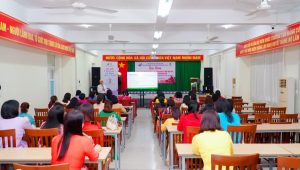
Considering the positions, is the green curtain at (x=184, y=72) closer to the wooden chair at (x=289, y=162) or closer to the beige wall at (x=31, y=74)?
the beige wall at (x=31, y=74)

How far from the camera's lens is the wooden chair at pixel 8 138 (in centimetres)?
374

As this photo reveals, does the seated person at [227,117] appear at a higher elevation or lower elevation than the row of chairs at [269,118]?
higher

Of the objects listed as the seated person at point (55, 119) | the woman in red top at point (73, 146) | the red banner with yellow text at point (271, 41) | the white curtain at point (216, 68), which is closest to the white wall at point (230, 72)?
the white curtain at point (216, 68)

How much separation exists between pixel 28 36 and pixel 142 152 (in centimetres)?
370

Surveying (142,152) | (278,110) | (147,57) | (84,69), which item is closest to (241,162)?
(142,152)

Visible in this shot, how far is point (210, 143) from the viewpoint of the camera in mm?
2986

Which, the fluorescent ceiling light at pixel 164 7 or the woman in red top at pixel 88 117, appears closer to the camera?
the woman in red top at pixel 88 117

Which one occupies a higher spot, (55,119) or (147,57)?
(147,57)

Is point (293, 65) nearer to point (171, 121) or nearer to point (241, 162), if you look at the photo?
point (171, 121)

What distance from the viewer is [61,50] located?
10.1 metres

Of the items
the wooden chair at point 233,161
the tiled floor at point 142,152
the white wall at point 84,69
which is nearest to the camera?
the wooden chair at point 233,161

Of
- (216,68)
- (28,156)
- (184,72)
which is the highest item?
(216,68)

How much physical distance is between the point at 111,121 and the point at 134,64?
14.2m

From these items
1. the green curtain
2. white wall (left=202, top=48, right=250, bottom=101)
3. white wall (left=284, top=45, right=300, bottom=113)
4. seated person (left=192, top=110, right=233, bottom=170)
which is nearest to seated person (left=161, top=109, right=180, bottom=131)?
seated person (left=192, top=110, right=233, bottom=170)
